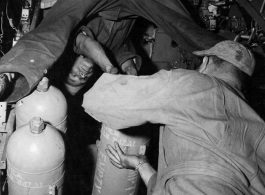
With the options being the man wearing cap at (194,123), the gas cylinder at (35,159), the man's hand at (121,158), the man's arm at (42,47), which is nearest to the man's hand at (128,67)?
the man's arm at (42,47)

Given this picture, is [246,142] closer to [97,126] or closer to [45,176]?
[45,176]

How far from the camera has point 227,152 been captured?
4.52 feet

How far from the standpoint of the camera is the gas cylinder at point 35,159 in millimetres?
1820

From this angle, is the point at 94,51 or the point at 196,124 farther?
the point at 94,51

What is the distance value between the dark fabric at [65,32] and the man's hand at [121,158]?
84cm

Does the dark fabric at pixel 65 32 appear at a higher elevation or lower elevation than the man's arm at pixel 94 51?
higher

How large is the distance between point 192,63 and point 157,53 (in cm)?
78

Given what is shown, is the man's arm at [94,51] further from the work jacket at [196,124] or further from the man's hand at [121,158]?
the work jacket at [196,124]

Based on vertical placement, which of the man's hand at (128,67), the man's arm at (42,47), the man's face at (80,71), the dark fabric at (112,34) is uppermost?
the man's arm at (42,47)

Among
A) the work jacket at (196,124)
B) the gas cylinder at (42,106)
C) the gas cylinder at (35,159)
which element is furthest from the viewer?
the gas cylinder at (42,106)

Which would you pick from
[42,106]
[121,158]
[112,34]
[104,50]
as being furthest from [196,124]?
[112,34]

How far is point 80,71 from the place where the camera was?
2979 mm

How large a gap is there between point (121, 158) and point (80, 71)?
3.87ft

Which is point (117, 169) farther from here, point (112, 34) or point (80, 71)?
point (112, 34)
